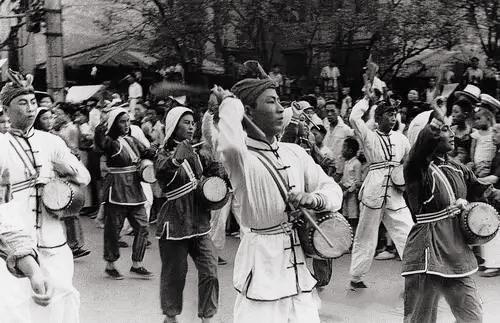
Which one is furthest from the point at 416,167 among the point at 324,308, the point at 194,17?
the point at 194,17

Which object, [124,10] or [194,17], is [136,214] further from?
[124,10]

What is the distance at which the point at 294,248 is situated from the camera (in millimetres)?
4652

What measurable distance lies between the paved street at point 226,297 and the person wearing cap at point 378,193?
396mm

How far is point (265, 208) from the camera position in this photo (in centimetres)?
462

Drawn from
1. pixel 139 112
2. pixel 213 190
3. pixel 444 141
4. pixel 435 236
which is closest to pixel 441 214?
pixel 435 236

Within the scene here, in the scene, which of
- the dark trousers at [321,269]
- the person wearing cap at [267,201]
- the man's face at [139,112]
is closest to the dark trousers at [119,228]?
the dark trousers at [321,269]

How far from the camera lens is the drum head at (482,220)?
553 centimetres

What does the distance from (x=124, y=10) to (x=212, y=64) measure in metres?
2.59

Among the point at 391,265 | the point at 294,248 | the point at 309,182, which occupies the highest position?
the point at 309,182

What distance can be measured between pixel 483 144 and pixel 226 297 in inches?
139

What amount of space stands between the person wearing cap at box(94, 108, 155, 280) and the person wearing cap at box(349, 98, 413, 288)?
256 centimetres

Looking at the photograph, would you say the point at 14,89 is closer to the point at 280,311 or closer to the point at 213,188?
the point at 213,188

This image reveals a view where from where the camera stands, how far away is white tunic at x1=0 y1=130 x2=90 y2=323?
18.2ft

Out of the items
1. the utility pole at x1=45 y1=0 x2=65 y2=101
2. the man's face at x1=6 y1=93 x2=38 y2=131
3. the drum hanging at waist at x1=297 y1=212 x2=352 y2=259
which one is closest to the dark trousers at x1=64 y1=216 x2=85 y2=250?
the utility pole at x1=45 y1=0 x2=65 y2=101
